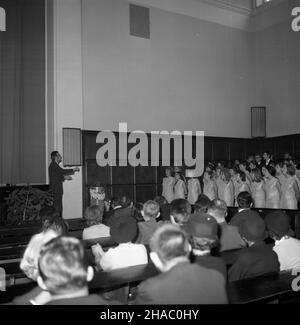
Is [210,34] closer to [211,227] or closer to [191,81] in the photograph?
[191,81]

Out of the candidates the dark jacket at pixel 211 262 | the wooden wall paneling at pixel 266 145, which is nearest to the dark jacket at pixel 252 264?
the dark jacket at pixel 211 262

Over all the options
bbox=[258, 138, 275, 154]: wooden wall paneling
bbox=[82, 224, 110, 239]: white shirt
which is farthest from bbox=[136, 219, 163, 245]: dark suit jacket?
bbox=[258, 138, 275, 154]: wooden wall paneling

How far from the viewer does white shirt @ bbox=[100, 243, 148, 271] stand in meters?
3.59

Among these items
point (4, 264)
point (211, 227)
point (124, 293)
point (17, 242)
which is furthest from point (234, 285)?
point (17, 242)

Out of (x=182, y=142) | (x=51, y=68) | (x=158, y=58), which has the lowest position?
(x=182, y=142)

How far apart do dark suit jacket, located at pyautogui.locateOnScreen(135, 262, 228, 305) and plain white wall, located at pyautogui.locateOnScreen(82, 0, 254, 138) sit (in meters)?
9.75

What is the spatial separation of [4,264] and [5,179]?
6971mm

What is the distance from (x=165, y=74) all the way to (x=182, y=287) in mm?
11883

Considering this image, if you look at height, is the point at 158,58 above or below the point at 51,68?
above

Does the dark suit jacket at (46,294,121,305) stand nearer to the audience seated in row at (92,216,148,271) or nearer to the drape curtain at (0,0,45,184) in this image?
the audience seated in row at (92,216,148,271)

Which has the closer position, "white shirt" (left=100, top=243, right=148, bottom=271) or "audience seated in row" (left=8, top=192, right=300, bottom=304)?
"audience seated in row" (left=8, top=192, right=300, bottom=304)

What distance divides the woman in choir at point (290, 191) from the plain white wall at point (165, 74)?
178 inches

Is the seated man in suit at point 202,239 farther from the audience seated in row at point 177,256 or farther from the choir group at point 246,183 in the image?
the choir group at point 246,183

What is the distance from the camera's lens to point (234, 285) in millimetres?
2895
